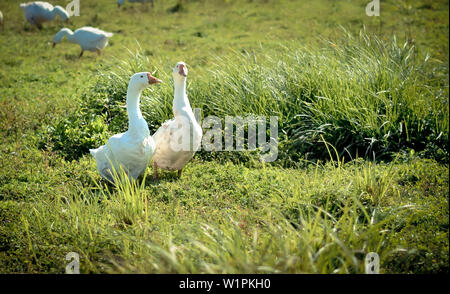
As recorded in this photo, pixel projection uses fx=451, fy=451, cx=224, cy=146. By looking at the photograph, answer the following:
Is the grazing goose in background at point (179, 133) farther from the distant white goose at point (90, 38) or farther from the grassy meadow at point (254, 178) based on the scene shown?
the distant white goose at point (90, 38)

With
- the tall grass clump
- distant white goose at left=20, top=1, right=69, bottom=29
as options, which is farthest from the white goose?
distant white goose at left=20, top=1, right=69, bottom=29

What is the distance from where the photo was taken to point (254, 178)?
4961 millimetres

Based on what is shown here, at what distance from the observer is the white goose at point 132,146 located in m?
Result: 4.62

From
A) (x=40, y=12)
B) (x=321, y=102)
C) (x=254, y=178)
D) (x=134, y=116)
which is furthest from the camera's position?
(x=40, y=12)

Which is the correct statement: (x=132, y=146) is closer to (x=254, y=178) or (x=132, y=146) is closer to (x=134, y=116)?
(x=134, y=116)

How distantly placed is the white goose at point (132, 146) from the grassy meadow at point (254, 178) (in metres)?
0.24

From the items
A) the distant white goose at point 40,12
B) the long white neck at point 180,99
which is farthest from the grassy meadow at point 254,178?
the distant white goose at point 40,12

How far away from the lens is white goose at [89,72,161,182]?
4.62 m

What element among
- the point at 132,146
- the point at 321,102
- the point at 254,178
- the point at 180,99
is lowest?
the point at 254,178

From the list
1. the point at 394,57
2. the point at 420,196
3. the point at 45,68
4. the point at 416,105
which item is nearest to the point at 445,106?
the point at 416,105

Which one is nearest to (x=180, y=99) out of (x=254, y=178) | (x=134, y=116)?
(x=134, y=116)

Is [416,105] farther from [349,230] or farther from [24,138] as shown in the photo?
[24,138]

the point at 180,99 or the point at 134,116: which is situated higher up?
the point at 180,99

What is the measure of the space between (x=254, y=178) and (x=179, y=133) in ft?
3.17
